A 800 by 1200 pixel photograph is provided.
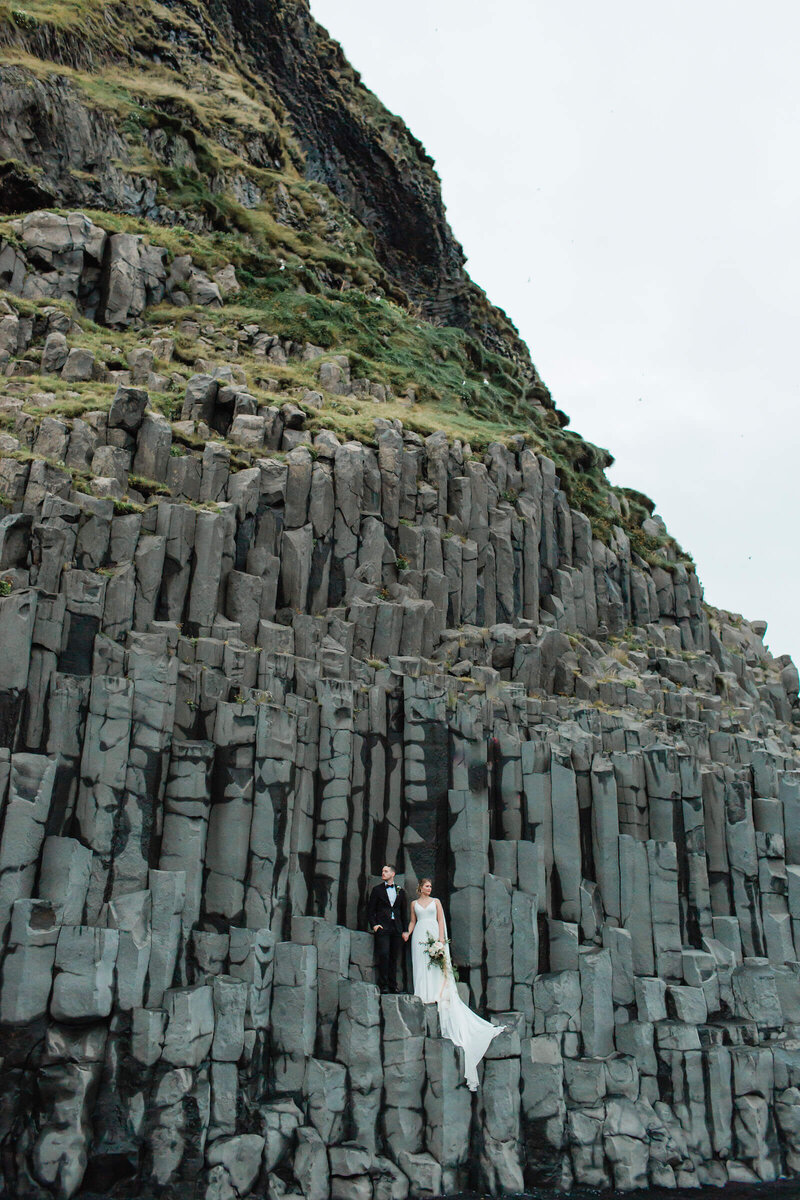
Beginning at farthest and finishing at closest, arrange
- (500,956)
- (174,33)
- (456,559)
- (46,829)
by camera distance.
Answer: (174,33) → (456,559) → (500,956) → (46,829)

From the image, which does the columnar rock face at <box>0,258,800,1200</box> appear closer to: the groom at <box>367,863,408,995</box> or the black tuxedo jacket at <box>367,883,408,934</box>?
the groom at <box>367,863,408,995</box>

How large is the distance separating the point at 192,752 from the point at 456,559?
10255 millimetres

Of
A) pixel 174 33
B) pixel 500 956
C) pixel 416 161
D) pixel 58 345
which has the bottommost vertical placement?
pixel 500 956

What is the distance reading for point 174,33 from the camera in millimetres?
44281

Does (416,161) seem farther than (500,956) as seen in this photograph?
Yes

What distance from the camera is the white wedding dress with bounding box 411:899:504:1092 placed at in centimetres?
1482

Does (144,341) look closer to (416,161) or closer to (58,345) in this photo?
(58,345)

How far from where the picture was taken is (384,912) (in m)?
15.4

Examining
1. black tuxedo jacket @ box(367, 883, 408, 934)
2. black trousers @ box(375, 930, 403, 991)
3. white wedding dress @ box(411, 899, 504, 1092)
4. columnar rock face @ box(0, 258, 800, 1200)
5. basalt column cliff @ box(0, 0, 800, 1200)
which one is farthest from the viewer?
black tuxedo jacket @ box(367, 883, 408, 934)

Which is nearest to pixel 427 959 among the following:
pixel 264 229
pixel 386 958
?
pixel 386 958

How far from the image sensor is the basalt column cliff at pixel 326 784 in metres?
13.0

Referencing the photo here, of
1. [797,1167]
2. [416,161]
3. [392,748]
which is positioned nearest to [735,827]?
[797,1167]

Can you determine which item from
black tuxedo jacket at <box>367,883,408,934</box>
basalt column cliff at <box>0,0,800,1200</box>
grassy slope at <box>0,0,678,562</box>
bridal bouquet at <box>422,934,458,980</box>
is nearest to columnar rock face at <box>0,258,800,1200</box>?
basalt column cliff at <box>0,0,800,1200</box>

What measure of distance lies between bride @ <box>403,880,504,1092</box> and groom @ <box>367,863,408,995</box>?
8.5 inches
